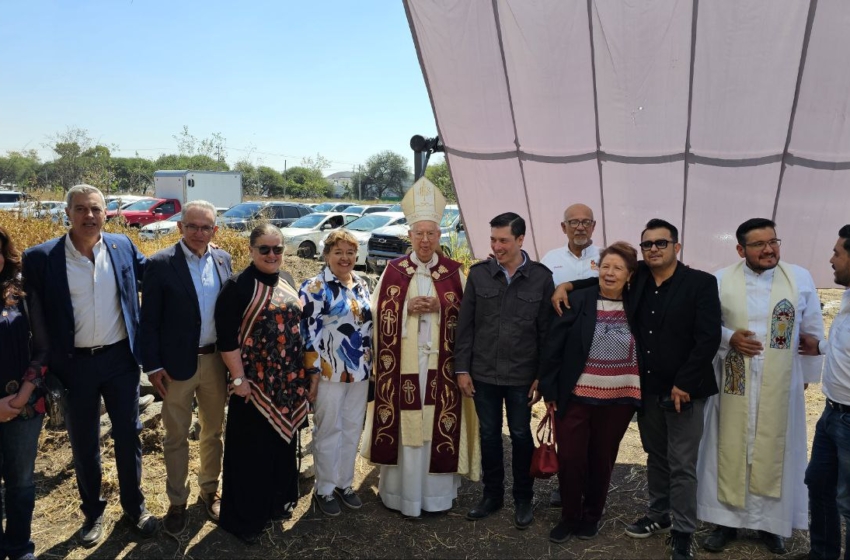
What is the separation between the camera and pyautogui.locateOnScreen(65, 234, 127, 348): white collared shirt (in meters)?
3.00

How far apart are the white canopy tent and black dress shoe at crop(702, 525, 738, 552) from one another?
2387 millimetres

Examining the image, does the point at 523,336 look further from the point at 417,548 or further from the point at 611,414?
the point at 417,548

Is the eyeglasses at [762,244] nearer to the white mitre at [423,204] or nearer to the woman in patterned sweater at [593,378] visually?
the woman in patterned sweater at [593,378]

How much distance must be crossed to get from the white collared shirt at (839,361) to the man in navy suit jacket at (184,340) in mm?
3128

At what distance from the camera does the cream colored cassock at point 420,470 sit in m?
3.59

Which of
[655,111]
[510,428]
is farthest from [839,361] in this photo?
[655,111]

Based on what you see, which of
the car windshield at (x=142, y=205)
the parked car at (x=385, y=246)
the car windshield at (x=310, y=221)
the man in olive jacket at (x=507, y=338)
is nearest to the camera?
the man in olive jacket at (x=507, y=338)

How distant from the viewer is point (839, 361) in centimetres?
279

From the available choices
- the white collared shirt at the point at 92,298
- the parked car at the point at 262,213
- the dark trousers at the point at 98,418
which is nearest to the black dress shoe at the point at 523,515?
the dark trousers at the point at 98,418

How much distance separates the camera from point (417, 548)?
10.8 ft

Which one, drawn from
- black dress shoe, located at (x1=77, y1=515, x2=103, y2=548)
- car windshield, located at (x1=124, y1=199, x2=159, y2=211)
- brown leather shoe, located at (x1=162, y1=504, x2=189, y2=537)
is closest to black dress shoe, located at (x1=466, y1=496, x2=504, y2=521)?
brown leather shoe, located at (x1=162, y1=504, x2=189, y2=537)

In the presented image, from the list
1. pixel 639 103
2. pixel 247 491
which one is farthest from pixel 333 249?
pixel 639 103

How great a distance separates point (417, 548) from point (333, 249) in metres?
1.76

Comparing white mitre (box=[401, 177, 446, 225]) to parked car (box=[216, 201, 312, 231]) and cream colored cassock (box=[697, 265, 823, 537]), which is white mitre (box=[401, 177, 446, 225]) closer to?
cream colored cassock (box=[697, 265, 823, 537])
